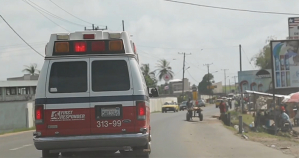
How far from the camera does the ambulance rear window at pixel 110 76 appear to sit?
923 cm

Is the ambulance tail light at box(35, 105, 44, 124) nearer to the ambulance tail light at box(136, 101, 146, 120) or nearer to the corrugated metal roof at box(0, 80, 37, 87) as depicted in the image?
the ambulance tail light at box(136, 101, 146, 120)

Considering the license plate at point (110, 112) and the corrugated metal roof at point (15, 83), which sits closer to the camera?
the license plate at point (110, 112)

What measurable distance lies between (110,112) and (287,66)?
66.1 ft

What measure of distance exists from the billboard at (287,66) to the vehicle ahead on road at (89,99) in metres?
18.3

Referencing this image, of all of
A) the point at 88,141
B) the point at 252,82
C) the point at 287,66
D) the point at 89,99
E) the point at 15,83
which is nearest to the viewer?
the point at 88,141

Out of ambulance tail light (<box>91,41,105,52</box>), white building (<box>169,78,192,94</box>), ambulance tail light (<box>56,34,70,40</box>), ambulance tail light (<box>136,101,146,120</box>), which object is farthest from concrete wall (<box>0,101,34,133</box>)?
white building (<box>169,78,192,94</box>)

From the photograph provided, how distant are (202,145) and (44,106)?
27.1ft

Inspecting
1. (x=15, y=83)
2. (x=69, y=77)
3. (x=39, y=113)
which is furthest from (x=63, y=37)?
(x=15, y=83)

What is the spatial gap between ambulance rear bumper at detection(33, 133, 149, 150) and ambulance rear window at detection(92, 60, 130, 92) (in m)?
0.94

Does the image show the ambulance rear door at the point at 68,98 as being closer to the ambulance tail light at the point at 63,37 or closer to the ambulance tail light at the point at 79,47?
the ambulance tail light at the point at 79,47

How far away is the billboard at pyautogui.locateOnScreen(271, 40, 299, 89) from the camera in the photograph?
85.9ft

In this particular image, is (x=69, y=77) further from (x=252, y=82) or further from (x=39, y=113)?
(x=252, y=82)

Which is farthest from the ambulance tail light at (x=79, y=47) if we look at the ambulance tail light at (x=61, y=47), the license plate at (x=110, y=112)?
the license plate at (x=110, y=112)

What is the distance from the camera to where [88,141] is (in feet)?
29.6
